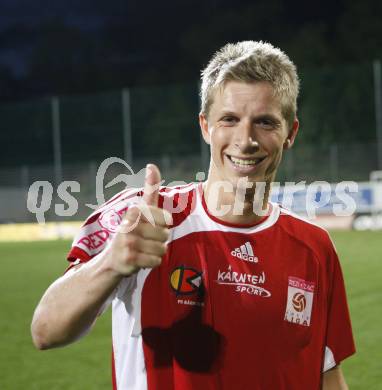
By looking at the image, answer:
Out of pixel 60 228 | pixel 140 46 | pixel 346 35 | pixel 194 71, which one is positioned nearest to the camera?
pixel 60 228

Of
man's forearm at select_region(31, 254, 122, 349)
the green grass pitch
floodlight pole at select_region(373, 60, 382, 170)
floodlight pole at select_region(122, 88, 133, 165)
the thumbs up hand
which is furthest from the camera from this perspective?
floodlight pole at select_region(122, 88, 133, 165)

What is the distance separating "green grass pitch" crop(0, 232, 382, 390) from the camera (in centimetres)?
554

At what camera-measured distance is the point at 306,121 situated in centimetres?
2739

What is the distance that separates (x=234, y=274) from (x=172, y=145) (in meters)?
26.9

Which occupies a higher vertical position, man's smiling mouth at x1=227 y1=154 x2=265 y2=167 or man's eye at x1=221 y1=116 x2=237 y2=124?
man's eye at x1=221 y1=116 x2=237 y2=124

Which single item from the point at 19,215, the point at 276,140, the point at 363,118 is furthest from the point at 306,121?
the point at 276,140

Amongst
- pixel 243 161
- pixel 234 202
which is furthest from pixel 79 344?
pixel 243 161

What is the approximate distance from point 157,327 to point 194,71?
46534 mm

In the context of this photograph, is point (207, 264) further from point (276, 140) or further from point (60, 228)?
point (60, 228)

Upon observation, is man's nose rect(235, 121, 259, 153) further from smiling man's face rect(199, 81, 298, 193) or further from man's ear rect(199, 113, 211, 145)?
man's ear rect(199, 113, 211, 145)

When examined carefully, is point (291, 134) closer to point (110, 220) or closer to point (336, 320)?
point (336, 320)

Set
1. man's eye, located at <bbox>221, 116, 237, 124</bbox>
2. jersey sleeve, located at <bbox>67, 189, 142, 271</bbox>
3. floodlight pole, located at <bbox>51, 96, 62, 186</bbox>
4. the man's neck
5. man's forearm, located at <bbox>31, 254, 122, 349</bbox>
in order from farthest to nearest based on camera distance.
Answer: floodlight pole, located at <bbox>51, 96, 62, 186</bbox>, the man's neck, man's eye, located at <bbox>221, 116, 237, 124</bbox>, jersey sleeve, located at <bbox>67, 189, 142, 271</bbox>, man's forearm, located at <bbox>31, 254, 122, 349</bbox>

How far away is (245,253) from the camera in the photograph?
7.89 ft

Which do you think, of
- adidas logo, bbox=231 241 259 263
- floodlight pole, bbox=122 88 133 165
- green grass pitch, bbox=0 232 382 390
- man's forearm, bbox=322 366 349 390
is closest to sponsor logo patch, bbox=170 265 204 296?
adidas logo, bbox=231 241 259 263
